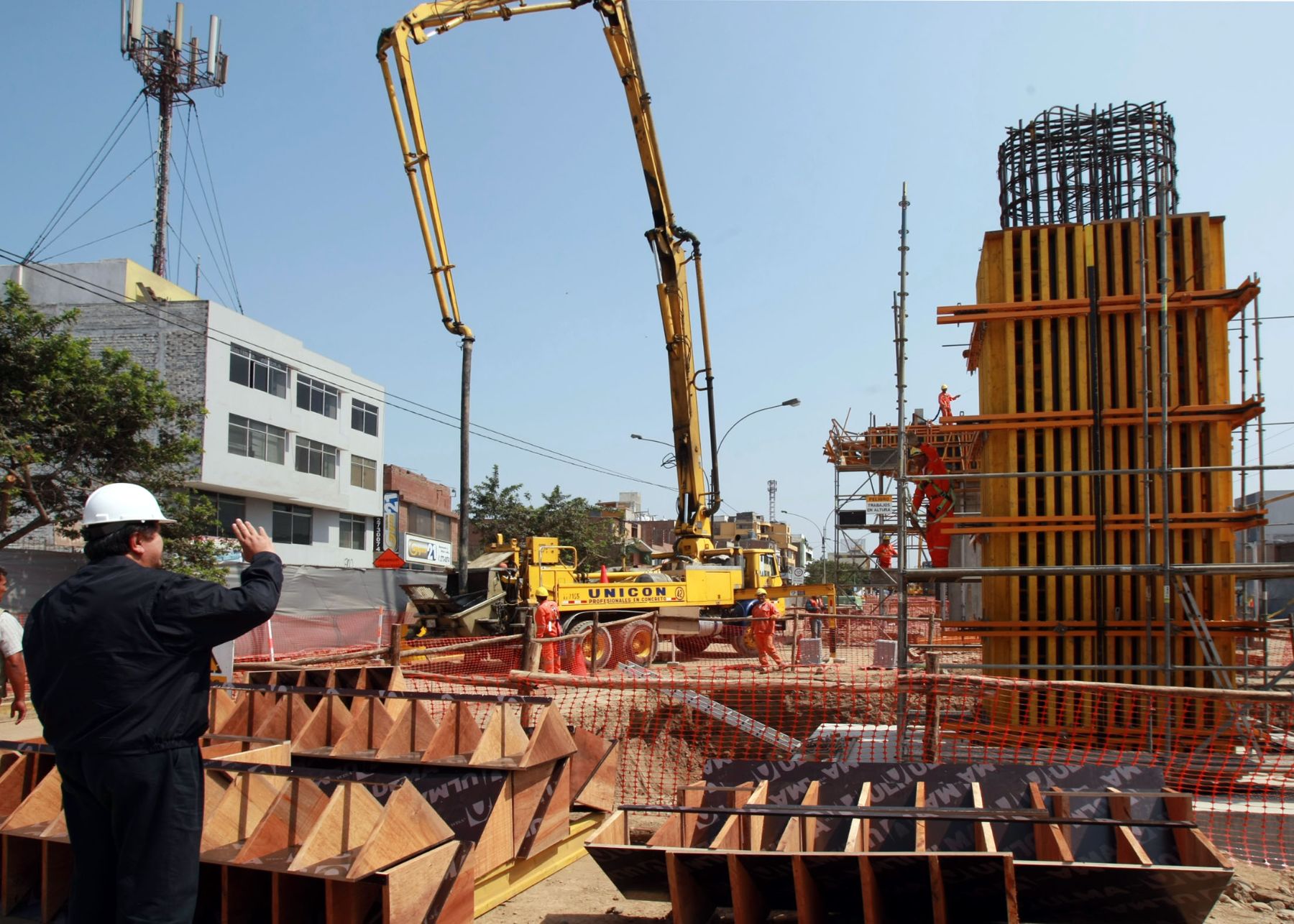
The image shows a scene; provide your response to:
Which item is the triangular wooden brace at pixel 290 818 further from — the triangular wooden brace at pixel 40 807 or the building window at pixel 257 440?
the building window at pixel 257 440

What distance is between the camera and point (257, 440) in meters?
31.7

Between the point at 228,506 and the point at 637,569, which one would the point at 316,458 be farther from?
the point at 637,569

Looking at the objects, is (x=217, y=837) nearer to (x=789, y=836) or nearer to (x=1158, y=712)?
(x=789, y=836)

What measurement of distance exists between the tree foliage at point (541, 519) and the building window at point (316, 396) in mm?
10199

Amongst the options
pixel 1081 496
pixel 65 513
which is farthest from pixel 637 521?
pixel 1081 496

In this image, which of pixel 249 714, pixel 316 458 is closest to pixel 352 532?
pixel 316 458

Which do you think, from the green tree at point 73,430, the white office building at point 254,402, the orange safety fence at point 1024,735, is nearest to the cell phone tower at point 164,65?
the white office building at point 254,402

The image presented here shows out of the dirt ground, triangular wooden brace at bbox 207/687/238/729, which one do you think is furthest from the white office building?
the dirt ground

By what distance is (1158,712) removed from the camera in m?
8.51

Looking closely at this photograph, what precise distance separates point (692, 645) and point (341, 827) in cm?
1779

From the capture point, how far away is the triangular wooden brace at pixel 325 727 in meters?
6.51

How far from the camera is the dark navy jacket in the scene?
11.3 feet

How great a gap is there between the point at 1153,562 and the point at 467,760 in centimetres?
686

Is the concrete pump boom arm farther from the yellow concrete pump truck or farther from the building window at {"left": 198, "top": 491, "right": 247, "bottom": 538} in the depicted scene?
the building window at {"left": 198, "top": 491, "right": 247, "bottom": 538}
